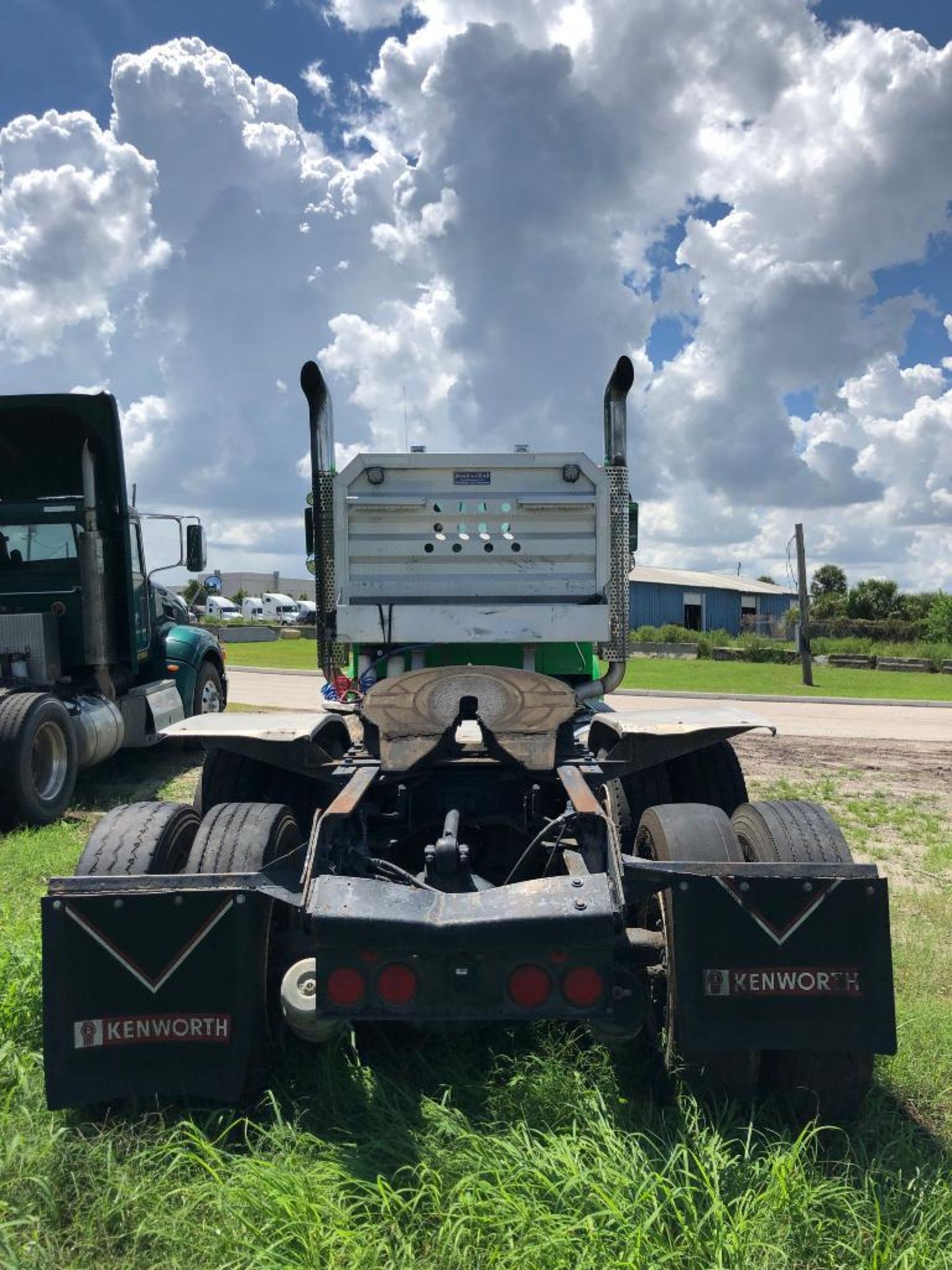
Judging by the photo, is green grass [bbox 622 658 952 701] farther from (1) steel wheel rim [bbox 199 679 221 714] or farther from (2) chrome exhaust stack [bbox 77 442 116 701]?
(2) chrome exhaust stack [bbox 77 442 116 701]

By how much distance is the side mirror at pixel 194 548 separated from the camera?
30.5 ft

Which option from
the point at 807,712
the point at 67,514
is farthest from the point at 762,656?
the point at 67,514

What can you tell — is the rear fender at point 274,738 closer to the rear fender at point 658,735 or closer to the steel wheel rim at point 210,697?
the rear fender at point 658,735

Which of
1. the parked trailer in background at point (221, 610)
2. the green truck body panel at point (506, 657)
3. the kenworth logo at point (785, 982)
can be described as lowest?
the kenworth logo at point (785, 982)

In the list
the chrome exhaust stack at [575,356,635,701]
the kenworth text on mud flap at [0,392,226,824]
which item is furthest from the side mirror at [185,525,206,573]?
the chrome exhaust stack at [575,356,635,701]

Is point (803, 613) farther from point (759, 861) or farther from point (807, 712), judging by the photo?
point (759, 861)

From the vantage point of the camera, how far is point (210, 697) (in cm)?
1114

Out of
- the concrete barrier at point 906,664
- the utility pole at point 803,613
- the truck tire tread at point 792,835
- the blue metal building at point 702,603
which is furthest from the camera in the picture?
the blue metal building at point 702,603

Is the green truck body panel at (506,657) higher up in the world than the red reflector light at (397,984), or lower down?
higher up

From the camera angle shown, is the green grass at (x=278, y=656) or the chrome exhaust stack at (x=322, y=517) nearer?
the chrome exhaust stack at (x=322, y=517)

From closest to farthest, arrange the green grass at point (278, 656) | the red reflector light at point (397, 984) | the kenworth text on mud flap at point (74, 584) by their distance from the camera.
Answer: the red reflector light at point (397, 984) → the kenworth text on mud flap at point (74, 584) → the green grass at point (278, 656)

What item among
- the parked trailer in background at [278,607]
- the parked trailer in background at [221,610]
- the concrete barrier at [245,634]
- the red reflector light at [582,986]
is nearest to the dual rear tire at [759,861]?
the red reflector light at [582,986]

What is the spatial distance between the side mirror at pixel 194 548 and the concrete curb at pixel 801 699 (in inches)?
403

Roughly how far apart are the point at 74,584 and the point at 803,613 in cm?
1771
